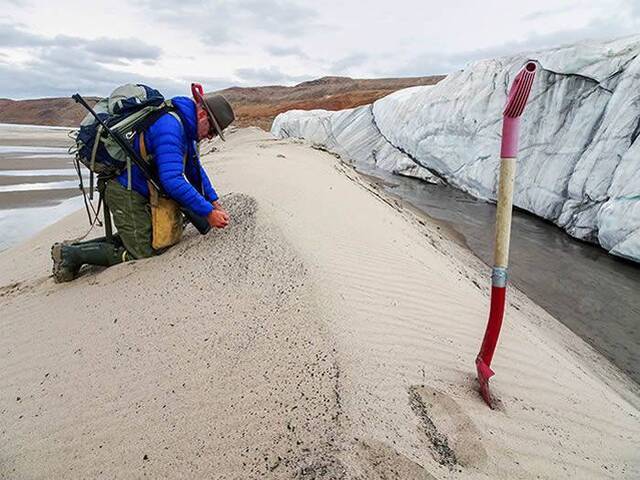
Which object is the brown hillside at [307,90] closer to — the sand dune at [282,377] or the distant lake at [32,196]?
the distant lake at [32,196]

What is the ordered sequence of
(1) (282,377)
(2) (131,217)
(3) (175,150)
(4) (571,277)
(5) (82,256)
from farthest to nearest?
(4) (571,277) < (5) (82,256) < (2) (131,217) < (3) (175,150) < (1) (282,377)

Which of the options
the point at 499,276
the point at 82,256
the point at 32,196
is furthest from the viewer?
the point at 32,196

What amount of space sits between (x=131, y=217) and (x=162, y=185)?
20.6 inches

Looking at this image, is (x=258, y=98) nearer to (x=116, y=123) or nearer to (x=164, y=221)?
(x=164, y=221)

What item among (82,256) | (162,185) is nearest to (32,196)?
(82,256)

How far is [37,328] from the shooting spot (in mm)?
3473

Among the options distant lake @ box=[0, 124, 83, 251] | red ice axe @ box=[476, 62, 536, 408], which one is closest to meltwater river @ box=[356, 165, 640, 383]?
red ice axe @ box=[476, 62, 536, 408]

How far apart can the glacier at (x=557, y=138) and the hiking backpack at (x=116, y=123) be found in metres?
5.90

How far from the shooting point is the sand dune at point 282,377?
2.08m

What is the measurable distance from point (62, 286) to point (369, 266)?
2.92 metres

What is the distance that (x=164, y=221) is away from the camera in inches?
155

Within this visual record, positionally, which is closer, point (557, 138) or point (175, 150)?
point (175, 150)

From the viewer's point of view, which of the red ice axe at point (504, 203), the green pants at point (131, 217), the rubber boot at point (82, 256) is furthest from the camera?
the rubber boot at point (82, 256)

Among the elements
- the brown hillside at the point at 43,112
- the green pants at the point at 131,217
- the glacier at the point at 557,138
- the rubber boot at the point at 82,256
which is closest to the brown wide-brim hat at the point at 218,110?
the green pants at the point at 131,217
